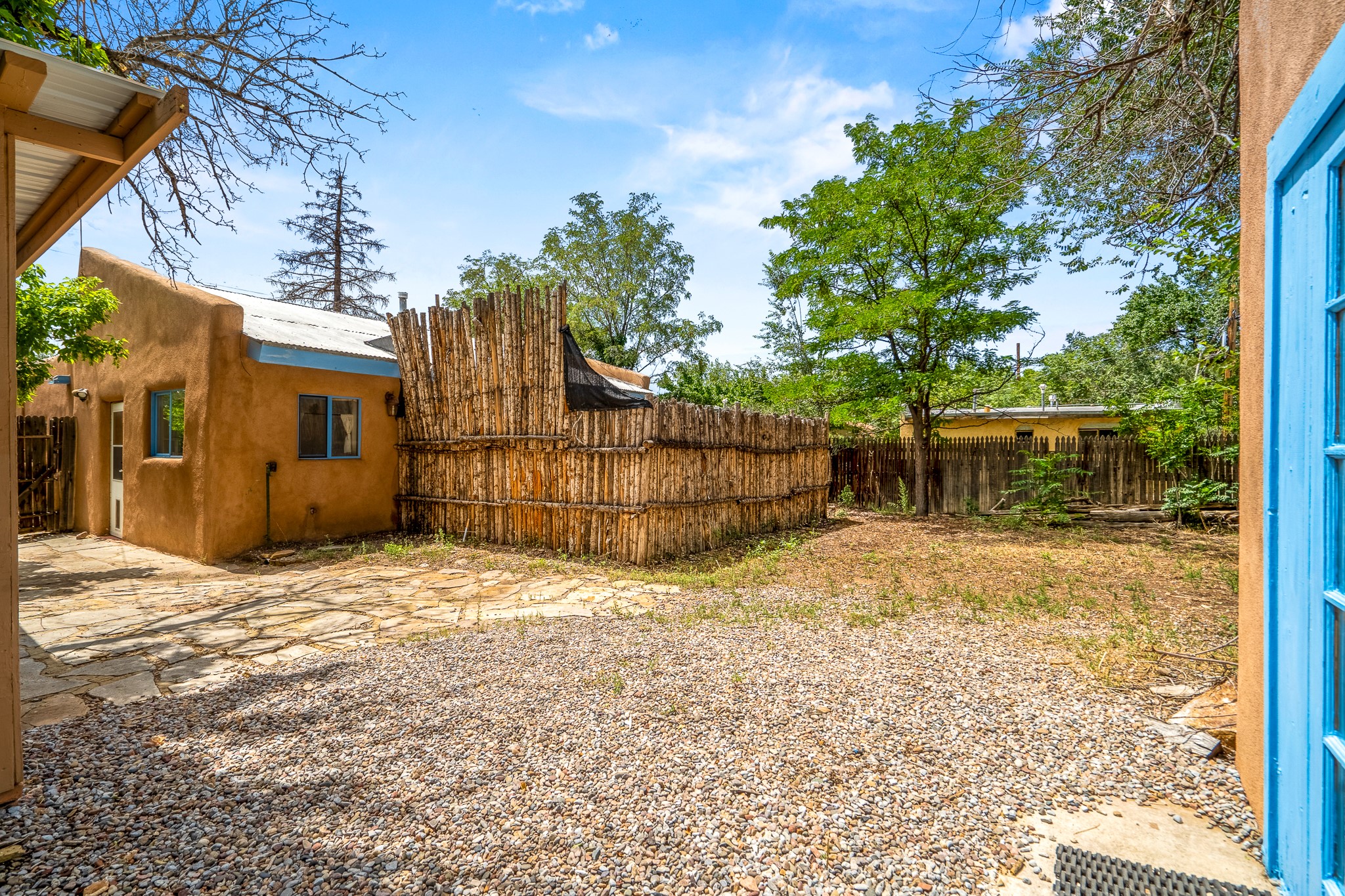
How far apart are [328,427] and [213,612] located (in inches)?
149

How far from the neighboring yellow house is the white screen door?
53.5ft

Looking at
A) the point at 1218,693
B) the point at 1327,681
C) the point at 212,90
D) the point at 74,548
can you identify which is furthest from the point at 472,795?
the point at 74,548

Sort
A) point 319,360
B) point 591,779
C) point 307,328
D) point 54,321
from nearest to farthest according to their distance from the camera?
point 591,779
point 54,321
point 319,360
point 307,328

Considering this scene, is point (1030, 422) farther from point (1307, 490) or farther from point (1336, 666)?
point (1336, 666)

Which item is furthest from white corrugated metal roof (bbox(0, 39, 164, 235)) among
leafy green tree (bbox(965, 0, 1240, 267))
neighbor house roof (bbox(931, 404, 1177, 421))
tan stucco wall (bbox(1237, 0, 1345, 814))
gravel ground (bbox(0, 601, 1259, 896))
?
neighbor house roof (bbox(931, 404, 1177, 421))

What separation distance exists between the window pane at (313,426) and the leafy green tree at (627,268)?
15.6 m

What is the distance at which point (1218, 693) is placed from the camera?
9.56ft

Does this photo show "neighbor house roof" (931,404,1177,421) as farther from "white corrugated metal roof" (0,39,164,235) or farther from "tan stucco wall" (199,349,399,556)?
"white corrugated metal roof" (0,39,164,235)

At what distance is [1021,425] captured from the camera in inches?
650

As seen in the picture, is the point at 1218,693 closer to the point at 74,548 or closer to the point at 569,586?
the point at 569,586

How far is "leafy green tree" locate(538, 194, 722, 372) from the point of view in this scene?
23.5m

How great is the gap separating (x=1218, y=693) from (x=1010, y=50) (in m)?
4.22

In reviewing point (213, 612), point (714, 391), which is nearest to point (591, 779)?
point (213, 612)

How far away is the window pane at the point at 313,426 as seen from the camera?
25.7 ft
